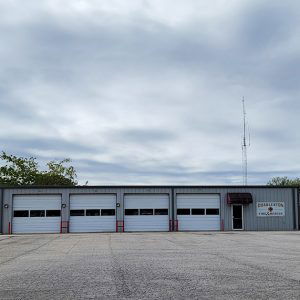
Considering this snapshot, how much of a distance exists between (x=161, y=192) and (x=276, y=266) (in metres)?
26.5

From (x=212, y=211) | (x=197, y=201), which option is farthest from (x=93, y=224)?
(x=212, y=211)

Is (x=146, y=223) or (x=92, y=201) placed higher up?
(x=92, y=201)

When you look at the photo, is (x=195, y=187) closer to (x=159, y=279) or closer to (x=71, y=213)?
(x=71, y=213)

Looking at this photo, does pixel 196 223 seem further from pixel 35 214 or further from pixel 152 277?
pixel 152 277

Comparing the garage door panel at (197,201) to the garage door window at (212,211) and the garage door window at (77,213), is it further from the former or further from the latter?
the garage door window at (77,213)

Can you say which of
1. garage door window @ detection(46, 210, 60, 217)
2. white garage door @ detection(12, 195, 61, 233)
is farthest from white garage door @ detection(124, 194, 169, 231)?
white garage door @ detection(12, 195, 61, 233)

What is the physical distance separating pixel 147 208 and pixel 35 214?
8.95 meters

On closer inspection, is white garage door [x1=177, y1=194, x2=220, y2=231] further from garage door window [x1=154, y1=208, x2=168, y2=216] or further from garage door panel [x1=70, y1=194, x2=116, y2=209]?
garage door panel [x1=70, y1=194, x2=116, y2=209]

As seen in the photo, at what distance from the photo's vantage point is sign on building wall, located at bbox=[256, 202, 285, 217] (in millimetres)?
40156

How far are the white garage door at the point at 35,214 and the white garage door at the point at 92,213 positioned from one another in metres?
1.27

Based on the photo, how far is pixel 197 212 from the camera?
3981cm

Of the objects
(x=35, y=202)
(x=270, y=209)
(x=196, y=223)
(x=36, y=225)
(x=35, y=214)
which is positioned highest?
(x=35, y=202)

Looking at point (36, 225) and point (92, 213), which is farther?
point (92, 213)

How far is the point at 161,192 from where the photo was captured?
39656mm
